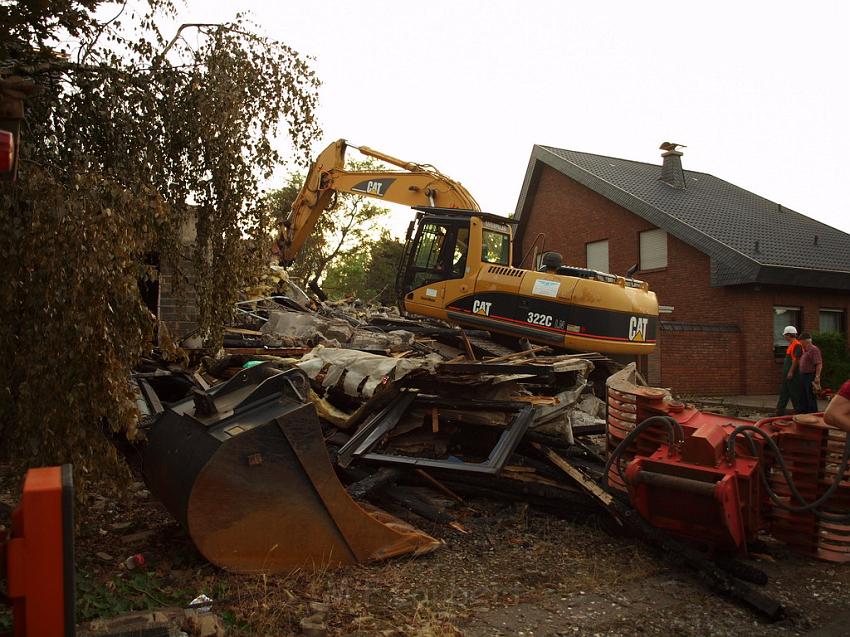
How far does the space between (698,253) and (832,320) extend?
512 centimetres

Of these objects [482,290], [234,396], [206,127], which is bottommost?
[234,396]

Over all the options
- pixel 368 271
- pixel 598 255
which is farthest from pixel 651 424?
pixel 368 271

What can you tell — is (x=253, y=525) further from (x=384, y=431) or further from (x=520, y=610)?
(x=384, y=431)

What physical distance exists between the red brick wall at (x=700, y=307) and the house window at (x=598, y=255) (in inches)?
9.1

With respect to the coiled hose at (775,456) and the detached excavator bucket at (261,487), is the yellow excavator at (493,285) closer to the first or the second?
the coiled hose at (775,456)

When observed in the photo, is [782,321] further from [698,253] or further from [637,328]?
[637,328]

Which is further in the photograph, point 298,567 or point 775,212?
point 775,212

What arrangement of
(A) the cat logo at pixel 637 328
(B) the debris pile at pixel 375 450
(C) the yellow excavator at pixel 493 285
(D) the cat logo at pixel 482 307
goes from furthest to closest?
(D) the cat logo at pixel 482 307 < (A) the cat logo at pixel 637 328 < (C) the yellow excavator at pixel 493 285 < (B) the debris pile at pixel 375 450

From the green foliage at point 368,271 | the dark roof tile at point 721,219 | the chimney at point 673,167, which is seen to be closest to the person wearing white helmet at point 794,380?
the dark roof tile at point 721,219

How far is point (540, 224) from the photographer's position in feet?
86.7

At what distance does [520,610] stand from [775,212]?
81.3 ft

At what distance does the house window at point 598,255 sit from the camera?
77.1 ft

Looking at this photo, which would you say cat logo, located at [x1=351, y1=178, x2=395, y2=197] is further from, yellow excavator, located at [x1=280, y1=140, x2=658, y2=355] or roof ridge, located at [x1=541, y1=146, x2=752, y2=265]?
roof ridge, located at [x1=541, y1=146, x2=752, y2=265]

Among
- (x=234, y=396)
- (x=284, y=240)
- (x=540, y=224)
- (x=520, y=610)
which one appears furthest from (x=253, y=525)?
(x=540, y=224)
